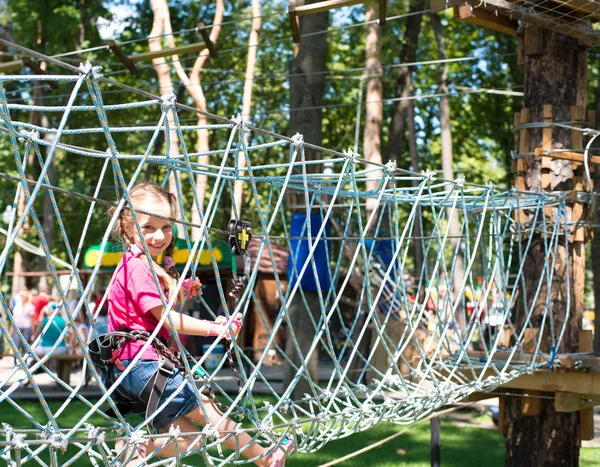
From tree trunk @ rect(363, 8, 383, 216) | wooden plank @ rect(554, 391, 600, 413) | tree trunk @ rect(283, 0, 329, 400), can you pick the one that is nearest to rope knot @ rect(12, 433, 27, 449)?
wooden plank @ rect(554, 391, 600, 413)

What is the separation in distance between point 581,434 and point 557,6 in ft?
7.69

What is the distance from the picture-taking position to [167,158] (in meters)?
2.55

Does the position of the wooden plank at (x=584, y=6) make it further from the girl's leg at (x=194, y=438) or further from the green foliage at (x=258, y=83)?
the green foliage at (x=258, y=83)

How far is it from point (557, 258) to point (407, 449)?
3062 mm

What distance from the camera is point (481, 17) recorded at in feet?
15.0

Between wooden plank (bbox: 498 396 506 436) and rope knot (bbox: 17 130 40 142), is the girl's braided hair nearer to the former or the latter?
rope knot (bbox: 17 130 40 142)

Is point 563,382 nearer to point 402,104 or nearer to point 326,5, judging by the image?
point 326,5

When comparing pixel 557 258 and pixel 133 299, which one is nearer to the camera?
pixel 133 299

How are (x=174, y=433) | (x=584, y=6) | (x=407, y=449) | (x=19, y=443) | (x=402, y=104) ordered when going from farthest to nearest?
(x=402, y=104)
(x=407, y=449)
(x=584, y=6)
(x=174, y=433)
(x=19, y=443)

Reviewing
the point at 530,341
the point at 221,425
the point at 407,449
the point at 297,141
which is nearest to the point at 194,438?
the point at 221,425

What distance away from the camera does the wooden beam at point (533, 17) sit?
447 centimetres

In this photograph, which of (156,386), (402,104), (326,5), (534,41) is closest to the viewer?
(156,386)

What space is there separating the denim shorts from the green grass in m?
3.99

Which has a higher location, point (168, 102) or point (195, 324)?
point (168, 102)
